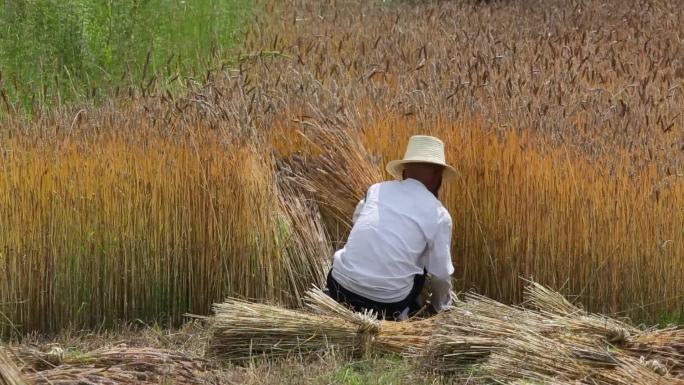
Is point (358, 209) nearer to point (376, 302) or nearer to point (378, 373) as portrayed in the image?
point (376, 302)

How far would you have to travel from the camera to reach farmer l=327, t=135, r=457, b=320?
16.5ft

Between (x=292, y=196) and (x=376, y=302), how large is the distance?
81 cm

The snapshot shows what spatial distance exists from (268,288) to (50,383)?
1.77 meters

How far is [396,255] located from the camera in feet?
16.5

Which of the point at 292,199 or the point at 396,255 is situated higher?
the point at 292,199

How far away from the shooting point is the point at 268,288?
534 cm

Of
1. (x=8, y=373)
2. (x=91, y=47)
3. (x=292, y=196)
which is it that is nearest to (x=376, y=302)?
(x=292, y=196)

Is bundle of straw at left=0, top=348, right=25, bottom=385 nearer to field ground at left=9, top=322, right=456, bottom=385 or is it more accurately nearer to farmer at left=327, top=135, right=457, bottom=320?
field ground at left=9, top=322, right=456, bottom=385

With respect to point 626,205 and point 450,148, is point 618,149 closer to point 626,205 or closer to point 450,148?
point 626,205

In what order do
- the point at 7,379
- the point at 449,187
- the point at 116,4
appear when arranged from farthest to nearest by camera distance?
1. the point at 116,4
2. the point at 449,187
3. the point at 7,379

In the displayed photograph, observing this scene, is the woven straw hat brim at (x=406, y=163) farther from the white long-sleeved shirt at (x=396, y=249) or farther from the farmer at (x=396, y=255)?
the white long-sleeved shirt at (x=396, y=249)

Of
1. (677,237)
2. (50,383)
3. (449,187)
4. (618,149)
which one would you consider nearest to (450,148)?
(449,187)

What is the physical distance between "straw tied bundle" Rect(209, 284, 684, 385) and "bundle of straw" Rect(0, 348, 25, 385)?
57.7 inches

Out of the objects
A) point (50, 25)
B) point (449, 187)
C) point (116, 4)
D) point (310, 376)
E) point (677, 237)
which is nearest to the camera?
point (310, 376)
